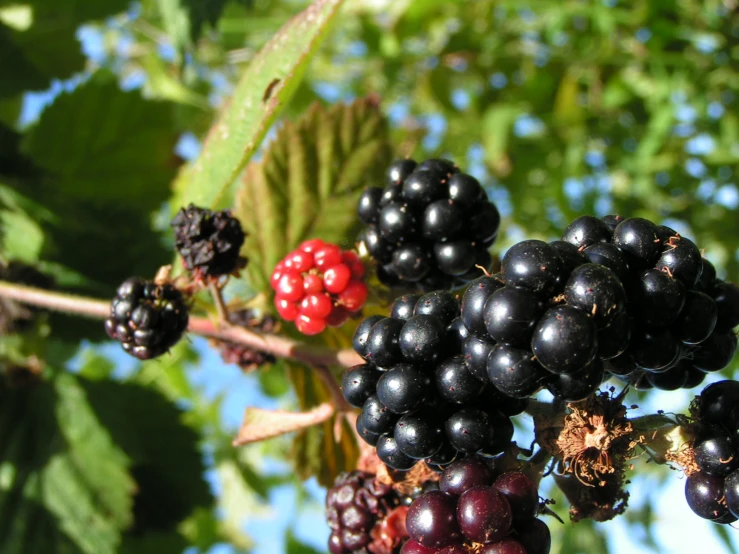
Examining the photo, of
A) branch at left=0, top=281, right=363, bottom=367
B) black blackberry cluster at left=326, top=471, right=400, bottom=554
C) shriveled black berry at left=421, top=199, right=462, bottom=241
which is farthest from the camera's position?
branch at left=0, top=281, right=363, bottom=367

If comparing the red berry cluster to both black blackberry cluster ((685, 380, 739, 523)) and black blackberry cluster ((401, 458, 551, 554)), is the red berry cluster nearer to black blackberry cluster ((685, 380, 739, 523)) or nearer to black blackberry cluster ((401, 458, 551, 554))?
black blackberry cluster ((401, 458, 551, 554))

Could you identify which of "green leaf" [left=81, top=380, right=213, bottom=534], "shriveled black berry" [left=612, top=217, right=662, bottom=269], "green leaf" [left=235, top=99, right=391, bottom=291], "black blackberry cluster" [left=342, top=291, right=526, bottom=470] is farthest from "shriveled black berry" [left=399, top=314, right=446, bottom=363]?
"green leaf" [left=81, top=380, right=213, bottom=534]

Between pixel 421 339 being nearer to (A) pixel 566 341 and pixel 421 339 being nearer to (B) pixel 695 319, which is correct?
(A) pixel 566 341

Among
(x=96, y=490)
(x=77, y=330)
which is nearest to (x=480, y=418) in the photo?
(x=77, y=330)

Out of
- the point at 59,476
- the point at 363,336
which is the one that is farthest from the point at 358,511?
the point at 59,476

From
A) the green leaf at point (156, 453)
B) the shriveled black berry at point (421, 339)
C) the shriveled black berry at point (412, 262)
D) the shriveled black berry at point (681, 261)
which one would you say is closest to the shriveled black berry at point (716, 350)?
the shriveled black berry at point (681, 261)

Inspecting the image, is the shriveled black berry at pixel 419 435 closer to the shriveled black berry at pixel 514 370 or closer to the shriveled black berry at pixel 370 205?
the shriveled black berry at pixel 514 370
